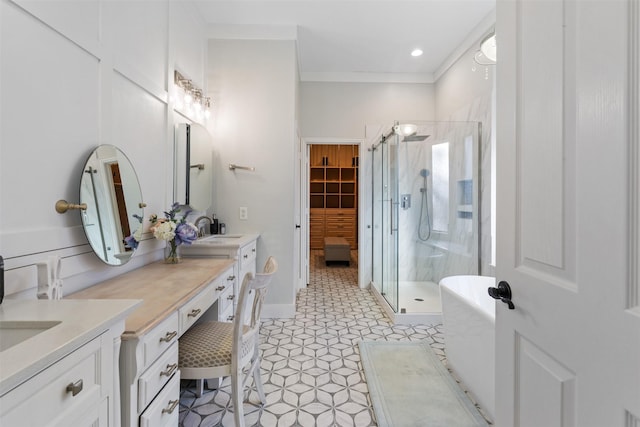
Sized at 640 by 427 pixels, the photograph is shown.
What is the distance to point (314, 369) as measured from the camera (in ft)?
7.20

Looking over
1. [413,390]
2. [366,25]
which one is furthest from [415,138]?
[413,390]

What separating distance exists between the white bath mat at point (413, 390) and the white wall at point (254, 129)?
4.22 ft

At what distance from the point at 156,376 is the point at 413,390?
1.57 meters

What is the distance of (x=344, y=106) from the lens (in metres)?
4.21

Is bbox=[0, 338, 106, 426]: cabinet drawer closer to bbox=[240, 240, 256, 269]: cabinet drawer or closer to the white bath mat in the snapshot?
the white bath mat

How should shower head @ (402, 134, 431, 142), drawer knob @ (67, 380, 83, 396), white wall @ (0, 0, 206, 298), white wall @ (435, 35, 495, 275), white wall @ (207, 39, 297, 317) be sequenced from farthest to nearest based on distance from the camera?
shower head @ (402, 134, 431, 142), white wall @ (207, 39, 297, 317), white wall @ (435, 35, 495, 275), white wall @ (0, 0, 206, 298), drawer knob @ (67, 380, 83, 396)

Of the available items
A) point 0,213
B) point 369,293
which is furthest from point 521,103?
point 369,293

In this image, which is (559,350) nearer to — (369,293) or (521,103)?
(521,103)

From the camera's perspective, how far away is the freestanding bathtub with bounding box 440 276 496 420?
1697 mm

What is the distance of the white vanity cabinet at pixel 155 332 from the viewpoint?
3.14ft

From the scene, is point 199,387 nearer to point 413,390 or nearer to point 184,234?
point 184,234

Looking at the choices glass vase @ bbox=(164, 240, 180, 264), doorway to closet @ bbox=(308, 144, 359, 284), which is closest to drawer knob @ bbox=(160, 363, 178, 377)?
glass vase @ bbox=(164, 240, 180, 264)

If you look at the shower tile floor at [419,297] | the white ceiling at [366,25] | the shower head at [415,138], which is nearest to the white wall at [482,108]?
the white ceiling at [366,25]

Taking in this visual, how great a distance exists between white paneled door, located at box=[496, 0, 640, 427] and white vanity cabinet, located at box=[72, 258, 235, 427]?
121 cm
